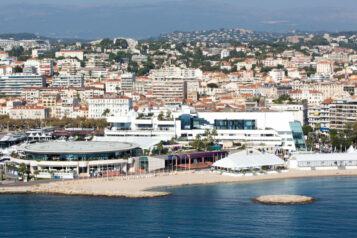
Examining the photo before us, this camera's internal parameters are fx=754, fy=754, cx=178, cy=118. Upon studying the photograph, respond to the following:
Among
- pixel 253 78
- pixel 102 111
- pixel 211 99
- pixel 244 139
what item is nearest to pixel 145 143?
pixel 244 139

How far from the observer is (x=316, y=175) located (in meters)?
42.3

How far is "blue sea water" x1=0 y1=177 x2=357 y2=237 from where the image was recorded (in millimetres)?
29047

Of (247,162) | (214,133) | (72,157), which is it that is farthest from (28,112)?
(247,162)

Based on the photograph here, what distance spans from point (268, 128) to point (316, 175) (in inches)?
338

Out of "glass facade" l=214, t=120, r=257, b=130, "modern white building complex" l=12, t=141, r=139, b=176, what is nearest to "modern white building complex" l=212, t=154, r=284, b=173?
"modern white building complex" l=12, t=141, r=139, b=176

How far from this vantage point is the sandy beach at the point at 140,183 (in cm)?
3672

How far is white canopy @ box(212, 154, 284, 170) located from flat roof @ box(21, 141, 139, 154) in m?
5.39

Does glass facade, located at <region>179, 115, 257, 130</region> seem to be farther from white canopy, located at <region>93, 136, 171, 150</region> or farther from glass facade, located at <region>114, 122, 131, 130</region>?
glass facade, located at <region>114, 122, 131, 130</region>

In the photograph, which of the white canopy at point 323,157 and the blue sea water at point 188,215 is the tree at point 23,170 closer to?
the blue sea water at point 188,215

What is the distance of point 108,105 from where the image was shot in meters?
69.8

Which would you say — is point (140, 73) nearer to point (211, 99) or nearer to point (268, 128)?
point (211, 99)

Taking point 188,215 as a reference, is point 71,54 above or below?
above

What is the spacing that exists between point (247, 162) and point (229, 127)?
916cm

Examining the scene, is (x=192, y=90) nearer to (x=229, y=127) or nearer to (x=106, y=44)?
(x=229, y=127)
